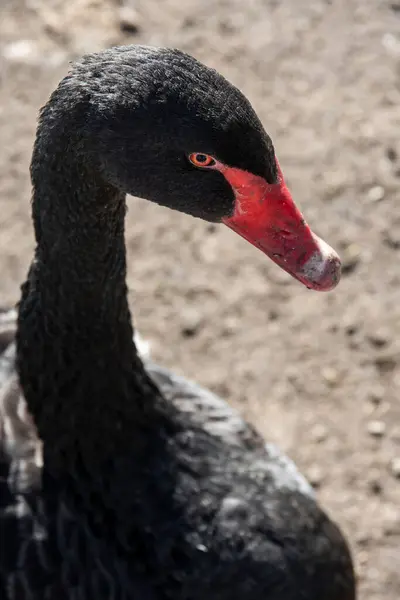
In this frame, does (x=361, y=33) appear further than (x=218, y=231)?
Yes

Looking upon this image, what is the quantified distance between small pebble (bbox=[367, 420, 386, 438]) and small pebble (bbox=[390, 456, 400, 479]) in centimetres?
10

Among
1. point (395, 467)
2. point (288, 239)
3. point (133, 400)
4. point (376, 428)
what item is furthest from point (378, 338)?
point (288, 239)

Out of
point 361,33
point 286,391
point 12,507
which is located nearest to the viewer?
point 12,507

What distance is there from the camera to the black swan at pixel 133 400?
1705 mm

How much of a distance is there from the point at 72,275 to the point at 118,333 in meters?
0.25

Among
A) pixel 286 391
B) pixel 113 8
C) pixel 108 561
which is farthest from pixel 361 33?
pixel 108 561

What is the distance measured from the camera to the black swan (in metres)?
1.71

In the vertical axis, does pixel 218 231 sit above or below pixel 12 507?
above

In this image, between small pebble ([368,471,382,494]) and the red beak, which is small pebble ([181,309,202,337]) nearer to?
small pebble ([368,471,382,494])

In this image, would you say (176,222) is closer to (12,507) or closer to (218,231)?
(218,231)

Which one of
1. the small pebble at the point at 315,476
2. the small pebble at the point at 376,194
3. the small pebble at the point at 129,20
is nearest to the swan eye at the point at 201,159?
the small pebble at the point at 315,476

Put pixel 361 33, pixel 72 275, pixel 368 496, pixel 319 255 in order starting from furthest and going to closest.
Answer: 1. pixel 361 33
2. pixel 368 496
3. pixel 72 275
4. pixel 319 255

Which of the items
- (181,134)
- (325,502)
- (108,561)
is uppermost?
(181,134)

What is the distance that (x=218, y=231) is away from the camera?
12.1ft
